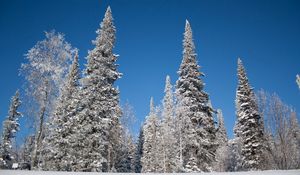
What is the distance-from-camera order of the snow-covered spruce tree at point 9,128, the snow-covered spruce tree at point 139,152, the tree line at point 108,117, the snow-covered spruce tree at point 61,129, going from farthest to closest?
1. the snow-covered spruce tree at point 139,152
2. the snow-covered spruce tree at point 9,128
3. the snow-covered spruce tree at point 61,129
4. the tree line at point 108,117

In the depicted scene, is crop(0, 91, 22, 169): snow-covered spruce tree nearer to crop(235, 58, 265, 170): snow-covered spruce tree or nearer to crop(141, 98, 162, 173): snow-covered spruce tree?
crop(141, 98, 162, 173): snow-covered spruce tree

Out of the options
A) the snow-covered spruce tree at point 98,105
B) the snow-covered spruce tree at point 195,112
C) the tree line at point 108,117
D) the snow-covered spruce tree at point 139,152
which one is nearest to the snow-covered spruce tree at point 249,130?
the tree line at point 108,117

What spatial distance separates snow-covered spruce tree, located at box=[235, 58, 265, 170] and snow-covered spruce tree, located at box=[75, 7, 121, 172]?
642 inches

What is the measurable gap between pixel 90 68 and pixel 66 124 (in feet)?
23.2

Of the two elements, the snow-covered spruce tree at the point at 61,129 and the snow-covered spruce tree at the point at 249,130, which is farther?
the snow-covered spruce tree at the point at 249,130

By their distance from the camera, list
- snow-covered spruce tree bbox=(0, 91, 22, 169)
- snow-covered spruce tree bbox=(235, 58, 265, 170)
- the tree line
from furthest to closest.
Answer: snow-covered spruce tree bbox=(0, 91, 22, 169), snow-covered spruce tree bbox=(235, 58, 265, 170), the tree line

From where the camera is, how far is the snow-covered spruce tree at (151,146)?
4822cm

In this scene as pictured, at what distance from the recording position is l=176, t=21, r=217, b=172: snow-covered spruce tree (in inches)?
1119

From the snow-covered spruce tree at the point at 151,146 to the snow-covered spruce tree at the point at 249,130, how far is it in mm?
17521

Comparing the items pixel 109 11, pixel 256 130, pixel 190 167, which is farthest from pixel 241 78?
pixel 109 11

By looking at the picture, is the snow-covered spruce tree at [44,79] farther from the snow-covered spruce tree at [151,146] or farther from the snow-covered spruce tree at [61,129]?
the snow-covered spruce tree at [151,146]

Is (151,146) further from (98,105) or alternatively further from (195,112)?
(98,105)

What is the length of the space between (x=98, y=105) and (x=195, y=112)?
34.1 feet

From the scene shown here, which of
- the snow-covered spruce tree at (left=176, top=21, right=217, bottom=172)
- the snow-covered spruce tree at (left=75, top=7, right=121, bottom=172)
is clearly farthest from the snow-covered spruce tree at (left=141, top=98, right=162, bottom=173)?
the snow-covered spruce tree at (left=75, top=7, right=121, bottom=172)
